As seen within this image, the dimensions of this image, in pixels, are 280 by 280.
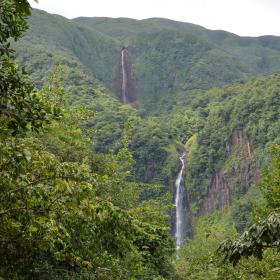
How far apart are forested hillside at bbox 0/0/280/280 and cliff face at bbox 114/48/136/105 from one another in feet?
2.22

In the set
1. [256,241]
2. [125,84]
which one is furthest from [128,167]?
[125,84]

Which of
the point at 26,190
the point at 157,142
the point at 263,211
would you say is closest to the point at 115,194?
the point at 263,211

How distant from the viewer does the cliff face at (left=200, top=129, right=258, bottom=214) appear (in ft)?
288

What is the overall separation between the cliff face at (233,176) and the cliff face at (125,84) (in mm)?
85253

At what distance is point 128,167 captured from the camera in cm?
3566

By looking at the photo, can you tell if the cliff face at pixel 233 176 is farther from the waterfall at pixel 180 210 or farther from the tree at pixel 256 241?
the tree at pixel 256 241

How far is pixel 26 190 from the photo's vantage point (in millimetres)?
6488

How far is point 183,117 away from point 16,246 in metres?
127

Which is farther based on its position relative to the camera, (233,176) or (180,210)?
(233,176)

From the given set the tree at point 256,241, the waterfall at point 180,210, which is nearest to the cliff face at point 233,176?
the waterfall at point 180,210

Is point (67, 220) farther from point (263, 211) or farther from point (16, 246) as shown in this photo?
point (263, 211)

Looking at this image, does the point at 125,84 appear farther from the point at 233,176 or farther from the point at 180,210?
the point at 180,210

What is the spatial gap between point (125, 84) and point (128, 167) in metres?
154

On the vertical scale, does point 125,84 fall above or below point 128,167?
above
